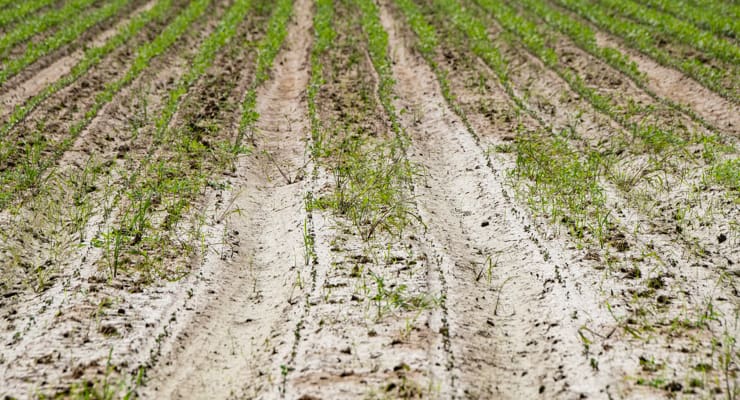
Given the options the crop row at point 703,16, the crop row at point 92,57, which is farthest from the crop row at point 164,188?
the crop row at point 703,16

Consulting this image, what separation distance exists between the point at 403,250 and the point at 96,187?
376 centimetres

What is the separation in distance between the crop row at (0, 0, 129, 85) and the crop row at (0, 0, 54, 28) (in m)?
1.46

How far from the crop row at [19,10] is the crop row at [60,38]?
1461 millimetres

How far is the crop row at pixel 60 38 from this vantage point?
1141 centimetres

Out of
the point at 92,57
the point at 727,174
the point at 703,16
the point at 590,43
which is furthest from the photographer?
the point at 703,16

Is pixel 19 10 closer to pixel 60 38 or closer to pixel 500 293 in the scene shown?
pixel 60 38

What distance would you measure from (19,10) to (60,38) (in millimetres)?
4004

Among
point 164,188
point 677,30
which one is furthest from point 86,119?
point 677,30

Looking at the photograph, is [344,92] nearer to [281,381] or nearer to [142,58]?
[142,58]

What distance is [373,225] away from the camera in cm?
573

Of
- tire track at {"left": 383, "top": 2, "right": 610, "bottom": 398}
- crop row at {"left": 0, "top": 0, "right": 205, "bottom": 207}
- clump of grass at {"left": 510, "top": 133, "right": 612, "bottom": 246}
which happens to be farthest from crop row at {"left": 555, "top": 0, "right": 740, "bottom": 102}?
crop row at {"left": 0, "top": 0, "right": 205, "bottom": 207}

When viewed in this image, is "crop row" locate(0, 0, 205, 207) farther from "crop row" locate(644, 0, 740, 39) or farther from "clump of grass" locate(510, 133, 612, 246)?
"crop row" locate(644, 0, 740, 39)

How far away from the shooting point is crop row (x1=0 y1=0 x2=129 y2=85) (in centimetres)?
1141

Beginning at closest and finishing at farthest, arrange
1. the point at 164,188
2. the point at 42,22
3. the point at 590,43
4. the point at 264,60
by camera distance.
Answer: the point at 164,188
the point at 264,60
the point at 590,43
the point at 42,22
